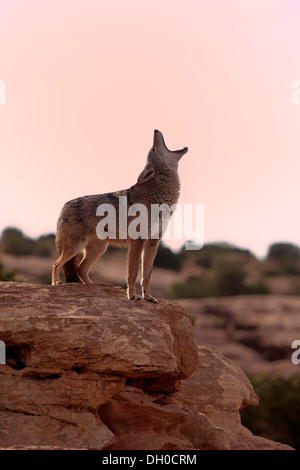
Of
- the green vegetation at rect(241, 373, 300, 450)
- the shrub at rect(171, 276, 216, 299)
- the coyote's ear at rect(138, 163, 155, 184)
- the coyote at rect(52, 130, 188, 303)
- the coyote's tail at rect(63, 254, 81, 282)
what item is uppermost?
the coyote's ear at rect(138, 163, 155, 184)

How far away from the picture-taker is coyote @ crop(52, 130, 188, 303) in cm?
1100

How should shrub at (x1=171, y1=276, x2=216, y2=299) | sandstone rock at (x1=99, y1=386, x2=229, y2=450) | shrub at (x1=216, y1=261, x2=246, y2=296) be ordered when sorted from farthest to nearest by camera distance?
shrub at (x1=216, y1=261, x2=246, y2=296) < shrub at (x1=171, y1=276, x2=216, y2=299) < sandstone rock at (x1=99, y1=386, x2=229, y2=450)

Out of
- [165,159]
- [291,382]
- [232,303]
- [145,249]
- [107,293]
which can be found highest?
[165,159]

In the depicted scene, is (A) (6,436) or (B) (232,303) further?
(B) (232,303)

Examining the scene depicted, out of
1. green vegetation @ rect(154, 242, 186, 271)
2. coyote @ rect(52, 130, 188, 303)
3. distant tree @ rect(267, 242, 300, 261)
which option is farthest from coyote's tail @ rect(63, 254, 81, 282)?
distant tree @ rect(267, 242, 300, 261)

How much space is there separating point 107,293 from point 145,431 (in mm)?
2350

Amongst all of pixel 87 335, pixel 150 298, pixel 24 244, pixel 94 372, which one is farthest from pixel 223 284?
pixel 87 335

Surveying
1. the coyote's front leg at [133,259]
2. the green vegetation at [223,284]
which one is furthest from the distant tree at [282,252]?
the coyote's front leg at [133,259]

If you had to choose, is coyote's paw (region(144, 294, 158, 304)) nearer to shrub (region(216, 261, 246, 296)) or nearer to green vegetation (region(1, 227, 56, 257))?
green vegetation (region(1, 227, 56, 257))

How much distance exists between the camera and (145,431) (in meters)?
9.14

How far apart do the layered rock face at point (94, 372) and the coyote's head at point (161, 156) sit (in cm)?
263

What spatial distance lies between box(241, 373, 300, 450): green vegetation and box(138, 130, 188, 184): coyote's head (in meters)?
18.7
